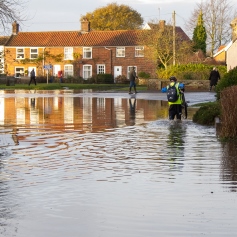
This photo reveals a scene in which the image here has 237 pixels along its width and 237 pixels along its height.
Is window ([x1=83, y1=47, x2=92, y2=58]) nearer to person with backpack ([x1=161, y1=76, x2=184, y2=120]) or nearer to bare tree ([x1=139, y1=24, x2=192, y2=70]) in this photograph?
bare tree ([x1=139, y1=24, x2=192, y2=70])

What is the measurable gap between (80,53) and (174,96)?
7069 cm

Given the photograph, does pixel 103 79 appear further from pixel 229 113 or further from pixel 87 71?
pixel 229 113

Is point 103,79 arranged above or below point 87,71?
below

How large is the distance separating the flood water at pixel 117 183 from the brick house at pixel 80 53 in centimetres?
7014

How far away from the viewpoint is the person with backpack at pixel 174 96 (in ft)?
72.1

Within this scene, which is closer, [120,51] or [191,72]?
[191,72]

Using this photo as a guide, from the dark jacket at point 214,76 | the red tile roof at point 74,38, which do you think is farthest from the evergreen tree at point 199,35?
the dark jacket at point 214,76

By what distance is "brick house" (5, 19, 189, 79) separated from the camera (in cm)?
9031

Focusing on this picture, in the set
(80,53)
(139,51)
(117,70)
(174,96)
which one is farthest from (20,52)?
(174,96)

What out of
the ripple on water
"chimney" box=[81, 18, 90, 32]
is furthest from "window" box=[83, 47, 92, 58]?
the ripple on water

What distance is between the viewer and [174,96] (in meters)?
22.1

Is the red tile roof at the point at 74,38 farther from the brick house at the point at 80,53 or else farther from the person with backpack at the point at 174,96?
the person with backpack at the point at 174,96

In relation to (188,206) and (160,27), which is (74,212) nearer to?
(188,206)

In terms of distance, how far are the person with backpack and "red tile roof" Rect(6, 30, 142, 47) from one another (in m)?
68.0
